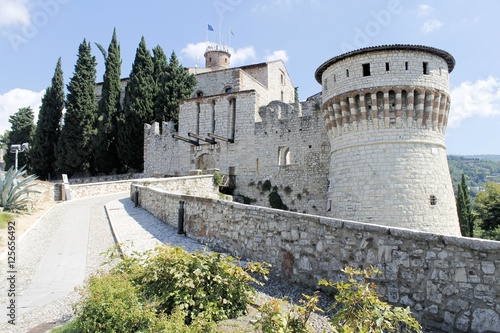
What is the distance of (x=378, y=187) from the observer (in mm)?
13797

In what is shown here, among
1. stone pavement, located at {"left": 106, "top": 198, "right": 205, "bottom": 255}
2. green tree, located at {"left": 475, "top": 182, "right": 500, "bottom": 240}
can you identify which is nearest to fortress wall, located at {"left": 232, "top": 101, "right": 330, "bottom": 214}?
stone pavement, located at {"left": 106, "top": 198, "right": 205, "bottom": 255}

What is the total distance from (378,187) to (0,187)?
14884mm

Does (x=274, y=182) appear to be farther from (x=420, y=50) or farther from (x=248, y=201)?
(x=420, y=50)

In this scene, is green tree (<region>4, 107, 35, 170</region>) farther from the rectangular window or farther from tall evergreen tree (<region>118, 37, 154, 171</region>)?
the rectangular window

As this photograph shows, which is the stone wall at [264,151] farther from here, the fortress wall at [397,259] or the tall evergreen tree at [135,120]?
the fortress wall at [397,259]

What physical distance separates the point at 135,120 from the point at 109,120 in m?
3.99

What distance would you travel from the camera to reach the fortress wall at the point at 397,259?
14.1 ft

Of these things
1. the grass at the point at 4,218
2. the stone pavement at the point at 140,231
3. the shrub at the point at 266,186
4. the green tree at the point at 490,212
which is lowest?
the green tree at the point at 490,212

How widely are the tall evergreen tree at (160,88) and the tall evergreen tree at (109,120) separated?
469 centimetres

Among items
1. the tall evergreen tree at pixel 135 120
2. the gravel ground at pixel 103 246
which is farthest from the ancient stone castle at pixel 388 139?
the tall evergreen tree at pixel 135 120

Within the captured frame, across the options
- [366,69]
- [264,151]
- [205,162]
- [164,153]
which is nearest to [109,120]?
[164,153]

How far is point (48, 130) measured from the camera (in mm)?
35344

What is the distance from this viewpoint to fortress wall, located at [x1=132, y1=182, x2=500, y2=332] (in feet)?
14.1

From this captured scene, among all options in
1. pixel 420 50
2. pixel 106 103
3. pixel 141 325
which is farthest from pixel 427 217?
pixel 106 103
